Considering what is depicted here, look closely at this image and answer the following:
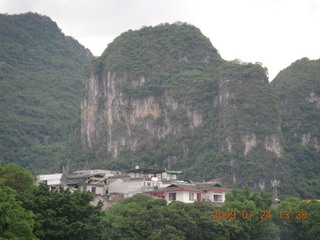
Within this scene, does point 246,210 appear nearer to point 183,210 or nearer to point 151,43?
point 183,210

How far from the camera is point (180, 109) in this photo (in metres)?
146

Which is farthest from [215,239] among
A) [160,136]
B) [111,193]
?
[160,136]

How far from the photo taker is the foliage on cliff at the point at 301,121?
430ft

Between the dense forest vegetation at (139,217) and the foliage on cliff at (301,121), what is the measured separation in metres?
62.0

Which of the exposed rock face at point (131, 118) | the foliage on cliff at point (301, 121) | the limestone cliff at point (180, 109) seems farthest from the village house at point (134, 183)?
the exposed rock face at point (131, 118)

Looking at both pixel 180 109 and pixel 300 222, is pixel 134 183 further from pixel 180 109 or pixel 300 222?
pixel 180 109

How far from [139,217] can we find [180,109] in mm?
91928

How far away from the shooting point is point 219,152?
134500 mm

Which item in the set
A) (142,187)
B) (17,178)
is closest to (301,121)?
(142,187)

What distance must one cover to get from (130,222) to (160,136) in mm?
92109

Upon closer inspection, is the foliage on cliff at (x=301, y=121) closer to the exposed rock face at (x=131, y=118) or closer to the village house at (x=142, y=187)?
the exposed rock face at (x=131, y=118)

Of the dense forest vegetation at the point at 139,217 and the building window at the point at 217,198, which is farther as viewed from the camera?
the building window at the point at 217,198

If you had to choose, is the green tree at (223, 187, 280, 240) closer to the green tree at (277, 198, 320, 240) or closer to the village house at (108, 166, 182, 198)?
the green tree at (277, 198, 320, 240)

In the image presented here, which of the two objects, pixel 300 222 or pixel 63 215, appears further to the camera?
pixel 300 222
